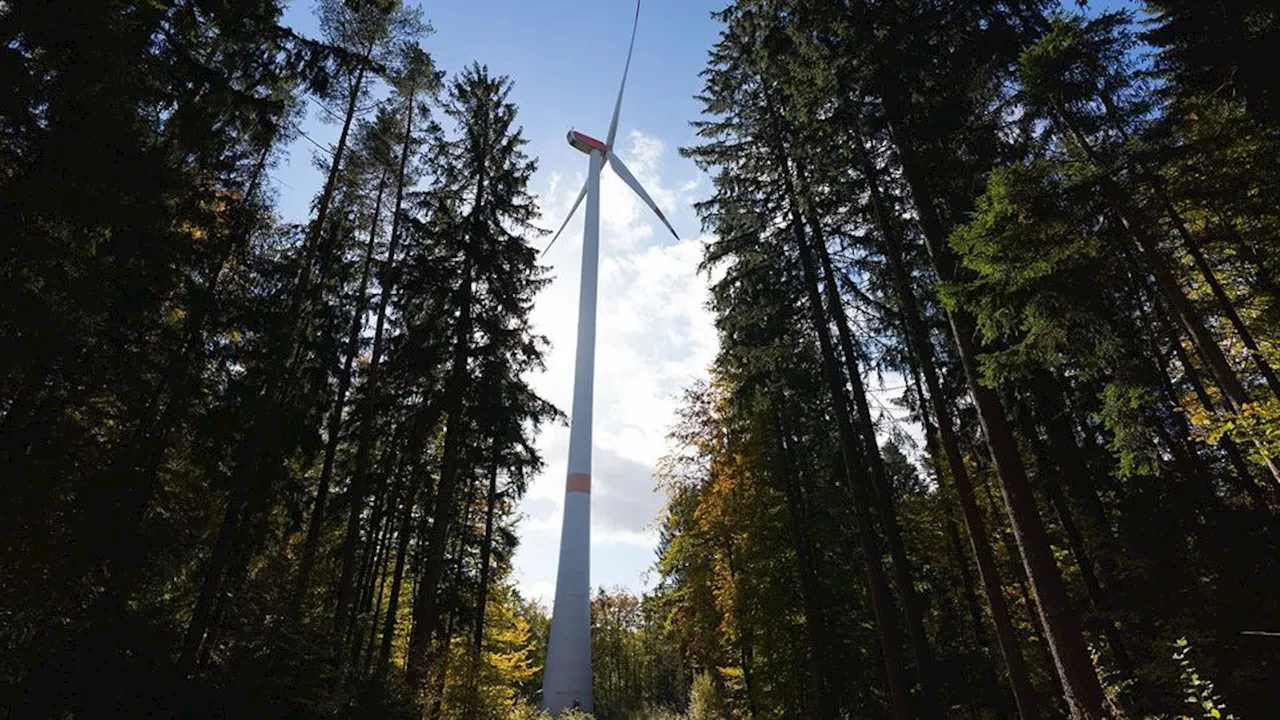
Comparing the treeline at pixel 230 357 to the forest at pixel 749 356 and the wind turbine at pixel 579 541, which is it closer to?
the forest at pixel 749 356

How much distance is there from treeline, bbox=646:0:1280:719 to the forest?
0.30 feet

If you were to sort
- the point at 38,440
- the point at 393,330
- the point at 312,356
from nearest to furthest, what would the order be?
the point at 38,440
the point at 393,330
the point at 312,356

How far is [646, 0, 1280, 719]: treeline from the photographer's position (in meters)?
7.22

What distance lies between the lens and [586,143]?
33781 millimetres

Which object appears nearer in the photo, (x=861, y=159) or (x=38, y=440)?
(x=38, y=440)

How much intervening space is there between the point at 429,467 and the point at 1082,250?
640 inches

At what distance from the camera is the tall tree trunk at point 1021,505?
668cm

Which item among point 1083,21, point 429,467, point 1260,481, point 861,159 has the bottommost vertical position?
point 1260,481

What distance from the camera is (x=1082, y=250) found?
6.89m

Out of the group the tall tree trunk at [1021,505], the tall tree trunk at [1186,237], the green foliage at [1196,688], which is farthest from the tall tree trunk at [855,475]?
the green foliage at [1196,688]

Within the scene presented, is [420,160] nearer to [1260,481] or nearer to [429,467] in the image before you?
[429,467]

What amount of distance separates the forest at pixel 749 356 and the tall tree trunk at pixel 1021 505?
0.18 ft

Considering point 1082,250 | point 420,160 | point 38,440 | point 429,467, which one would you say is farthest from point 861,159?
point 38,440

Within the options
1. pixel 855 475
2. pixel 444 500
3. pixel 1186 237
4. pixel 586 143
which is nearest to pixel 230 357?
pixel 444 500
